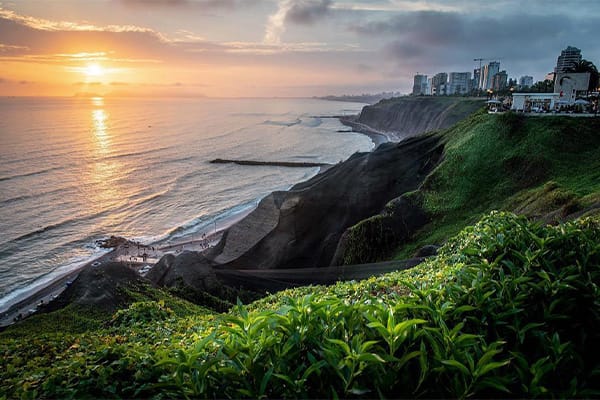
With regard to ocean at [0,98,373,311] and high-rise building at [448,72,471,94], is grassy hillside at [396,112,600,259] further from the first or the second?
high-rise building at [448,72,471,94]

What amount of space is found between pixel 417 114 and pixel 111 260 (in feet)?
286

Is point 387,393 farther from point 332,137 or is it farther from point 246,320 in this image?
point 332,137

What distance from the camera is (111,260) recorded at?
2708 centimetres

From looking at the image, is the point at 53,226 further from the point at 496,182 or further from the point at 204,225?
the point at 496,182

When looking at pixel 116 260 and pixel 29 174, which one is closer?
pixel 116 260

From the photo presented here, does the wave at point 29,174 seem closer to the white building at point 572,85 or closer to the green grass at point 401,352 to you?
the green grass at point 401,352

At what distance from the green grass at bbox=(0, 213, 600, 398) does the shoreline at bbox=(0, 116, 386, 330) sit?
17.3 meters

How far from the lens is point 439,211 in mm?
20953

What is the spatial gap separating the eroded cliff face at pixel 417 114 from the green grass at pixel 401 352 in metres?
73.0

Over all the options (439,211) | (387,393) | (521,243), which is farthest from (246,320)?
(439,211)

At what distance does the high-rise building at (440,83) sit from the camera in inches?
6805

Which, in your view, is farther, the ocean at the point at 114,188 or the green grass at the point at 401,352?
the ocean at the point at 114,188

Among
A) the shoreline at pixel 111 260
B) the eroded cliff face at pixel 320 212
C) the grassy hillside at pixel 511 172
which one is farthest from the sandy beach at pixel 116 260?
the grassy hillside at pixel 511 172

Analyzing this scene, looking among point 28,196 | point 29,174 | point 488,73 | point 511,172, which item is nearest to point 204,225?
point 28,196
